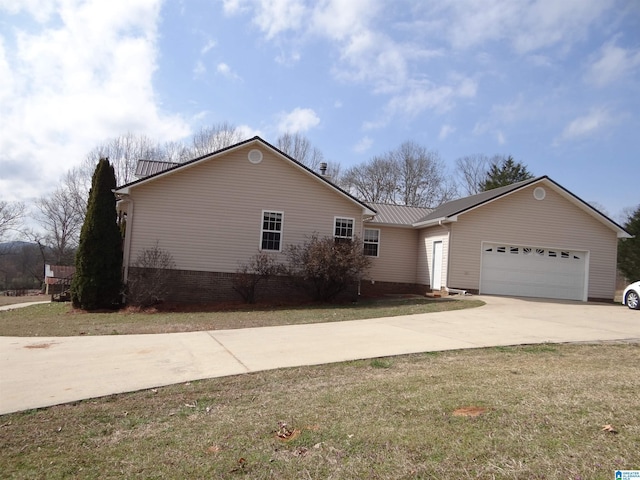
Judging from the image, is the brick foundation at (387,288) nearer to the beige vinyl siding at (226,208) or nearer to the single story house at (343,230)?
the single story house at (343,230)

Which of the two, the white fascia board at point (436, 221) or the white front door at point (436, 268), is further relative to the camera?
the white front door at point (436, 268)

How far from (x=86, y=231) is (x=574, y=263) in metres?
19.2

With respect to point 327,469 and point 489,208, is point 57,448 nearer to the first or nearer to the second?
point 327,469

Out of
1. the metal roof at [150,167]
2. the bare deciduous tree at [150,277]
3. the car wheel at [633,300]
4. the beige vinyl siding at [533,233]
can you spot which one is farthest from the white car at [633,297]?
the metal roof at [150,167]

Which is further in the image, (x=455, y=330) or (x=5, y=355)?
(x=455, y=330)

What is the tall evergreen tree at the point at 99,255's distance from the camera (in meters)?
16.3

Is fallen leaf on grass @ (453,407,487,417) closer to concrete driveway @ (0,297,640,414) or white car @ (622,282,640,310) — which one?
concrete driveway @ (0,297,640,414)

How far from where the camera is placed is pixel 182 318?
545 inches

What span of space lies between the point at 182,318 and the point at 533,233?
14667 mm

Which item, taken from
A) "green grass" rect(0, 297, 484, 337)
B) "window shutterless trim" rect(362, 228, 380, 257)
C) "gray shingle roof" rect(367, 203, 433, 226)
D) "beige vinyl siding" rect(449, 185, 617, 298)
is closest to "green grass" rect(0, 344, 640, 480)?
"green grass" rect(0, 297, 484, 337)

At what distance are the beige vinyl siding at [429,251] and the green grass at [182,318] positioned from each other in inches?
152

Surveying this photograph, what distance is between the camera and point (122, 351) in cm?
845

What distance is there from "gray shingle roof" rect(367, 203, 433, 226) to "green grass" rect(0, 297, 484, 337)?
22.6 feet

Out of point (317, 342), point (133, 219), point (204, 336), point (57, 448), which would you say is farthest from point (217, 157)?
point (57, 448)
